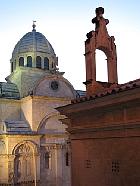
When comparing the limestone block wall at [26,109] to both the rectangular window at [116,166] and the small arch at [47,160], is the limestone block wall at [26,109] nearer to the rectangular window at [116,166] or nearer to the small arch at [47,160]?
the small arch at [47,160]

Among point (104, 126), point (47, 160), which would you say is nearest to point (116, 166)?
point (104, 126)

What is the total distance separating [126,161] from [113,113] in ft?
3.13

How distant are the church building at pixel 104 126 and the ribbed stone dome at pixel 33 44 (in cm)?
2432

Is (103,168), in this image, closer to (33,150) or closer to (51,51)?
(33,150)

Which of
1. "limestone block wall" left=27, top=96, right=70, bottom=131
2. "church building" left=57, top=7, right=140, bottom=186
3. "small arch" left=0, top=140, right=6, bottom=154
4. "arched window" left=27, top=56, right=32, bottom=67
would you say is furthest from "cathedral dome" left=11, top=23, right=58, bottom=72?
"church building" left=57, top=7, right=140, bottom=186

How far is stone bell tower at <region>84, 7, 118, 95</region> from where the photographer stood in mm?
7703

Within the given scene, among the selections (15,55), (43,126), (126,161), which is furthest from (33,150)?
(126,161)

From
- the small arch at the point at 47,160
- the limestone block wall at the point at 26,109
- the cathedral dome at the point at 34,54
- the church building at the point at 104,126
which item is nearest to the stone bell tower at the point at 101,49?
the church building at the point at 104,126

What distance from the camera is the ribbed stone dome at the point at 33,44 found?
105 feet

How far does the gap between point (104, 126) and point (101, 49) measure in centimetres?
272

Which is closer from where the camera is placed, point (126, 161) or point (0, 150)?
point (126, 161)

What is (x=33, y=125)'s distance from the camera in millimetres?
26688

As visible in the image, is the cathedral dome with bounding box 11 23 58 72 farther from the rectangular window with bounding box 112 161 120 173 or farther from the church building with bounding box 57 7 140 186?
the rectangular window with bounding box 112 161 120 173

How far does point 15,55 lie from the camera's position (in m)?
32.3
